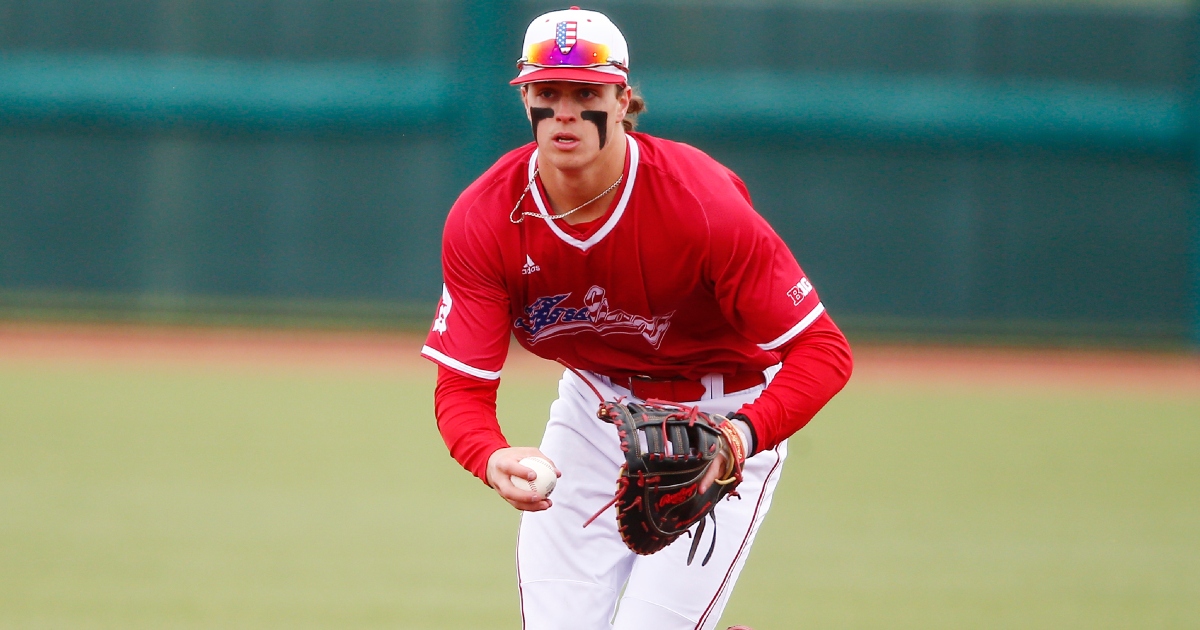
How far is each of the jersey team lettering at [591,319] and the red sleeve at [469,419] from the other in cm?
28

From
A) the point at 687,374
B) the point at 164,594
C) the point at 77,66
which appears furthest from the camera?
the point at 77,66

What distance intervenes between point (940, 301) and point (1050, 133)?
2139 millimetres

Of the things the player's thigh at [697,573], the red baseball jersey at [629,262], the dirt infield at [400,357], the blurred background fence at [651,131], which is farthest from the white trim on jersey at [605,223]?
the blurred background fence at [651,131]

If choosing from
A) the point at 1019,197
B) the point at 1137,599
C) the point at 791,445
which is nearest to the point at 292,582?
the point at 1137,599

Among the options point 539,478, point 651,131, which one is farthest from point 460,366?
Result: point 651,131

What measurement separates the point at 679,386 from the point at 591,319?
1.30 ft

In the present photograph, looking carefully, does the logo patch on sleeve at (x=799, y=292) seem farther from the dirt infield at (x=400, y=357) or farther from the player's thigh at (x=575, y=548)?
the dirt infield at (x=400, y=357)

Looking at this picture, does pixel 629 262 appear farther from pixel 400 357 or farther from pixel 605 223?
pixel 400 357

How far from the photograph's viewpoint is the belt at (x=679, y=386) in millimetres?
4199

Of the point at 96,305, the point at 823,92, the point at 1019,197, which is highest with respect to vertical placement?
the point at 823,92

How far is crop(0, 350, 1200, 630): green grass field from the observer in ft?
19.3

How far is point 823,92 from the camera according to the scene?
576 inches

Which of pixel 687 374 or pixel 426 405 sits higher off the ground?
pixel 687 374

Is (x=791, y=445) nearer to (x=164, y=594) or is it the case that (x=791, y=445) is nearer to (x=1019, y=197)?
(x=164, y=594)
